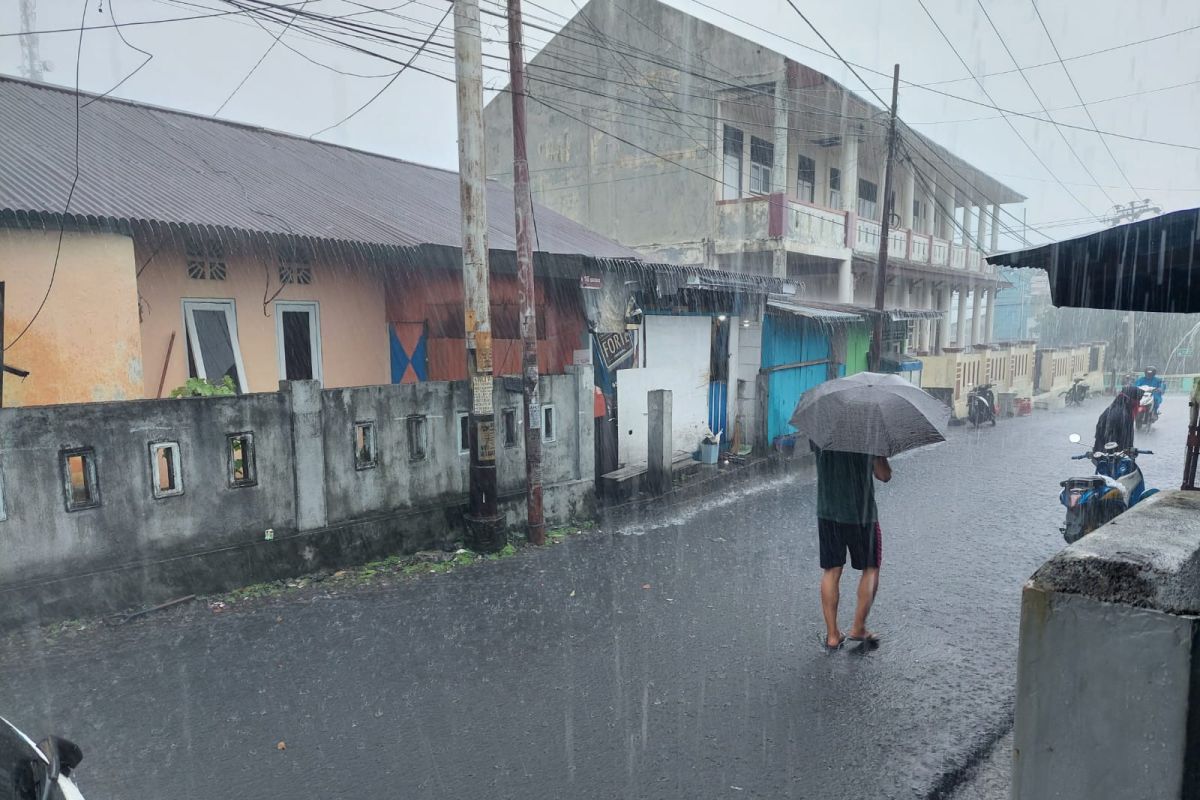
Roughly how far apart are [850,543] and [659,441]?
5081 mm

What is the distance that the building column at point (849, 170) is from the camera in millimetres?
18500

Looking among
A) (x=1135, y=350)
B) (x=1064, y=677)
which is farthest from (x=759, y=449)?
(x=1135, y=350)

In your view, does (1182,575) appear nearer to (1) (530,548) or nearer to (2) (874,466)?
(2) (874,466)

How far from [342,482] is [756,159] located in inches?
581

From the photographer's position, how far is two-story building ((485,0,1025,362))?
15992 millimetres

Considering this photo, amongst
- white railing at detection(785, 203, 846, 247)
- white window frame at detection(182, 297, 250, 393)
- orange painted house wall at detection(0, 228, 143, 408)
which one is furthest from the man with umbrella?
white railing at detection(785, 203, 846, 247)

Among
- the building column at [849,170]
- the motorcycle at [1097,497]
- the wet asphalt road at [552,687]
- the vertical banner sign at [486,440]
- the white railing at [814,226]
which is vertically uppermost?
the building column at [849,170]

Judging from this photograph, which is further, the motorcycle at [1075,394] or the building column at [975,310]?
the building column at [975,310]

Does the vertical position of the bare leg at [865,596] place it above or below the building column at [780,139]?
below

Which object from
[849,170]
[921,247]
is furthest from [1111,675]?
[921,247]

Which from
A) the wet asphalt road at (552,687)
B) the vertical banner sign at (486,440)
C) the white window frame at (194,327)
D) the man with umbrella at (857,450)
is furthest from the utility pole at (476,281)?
the man with umbrella at (857,450)

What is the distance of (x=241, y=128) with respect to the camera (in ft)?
36.1

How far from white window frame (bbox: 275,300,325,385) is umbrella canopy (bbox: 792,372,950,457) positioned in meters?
6.12

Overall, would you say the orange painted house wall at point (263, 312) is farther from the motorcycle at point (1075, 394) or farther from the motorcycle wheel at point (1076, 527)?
the motorcycle at point (1075, 394)
